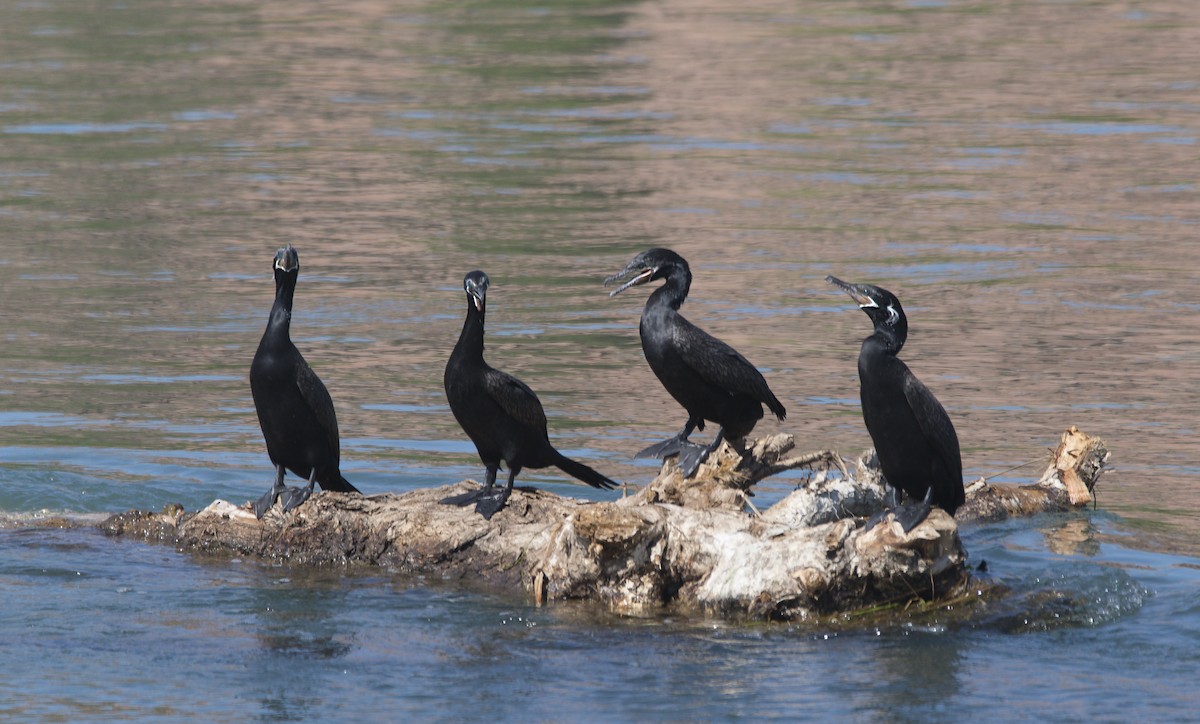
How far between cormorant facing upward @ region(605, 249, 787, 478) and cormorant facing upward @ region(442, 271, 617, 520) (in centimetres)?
52

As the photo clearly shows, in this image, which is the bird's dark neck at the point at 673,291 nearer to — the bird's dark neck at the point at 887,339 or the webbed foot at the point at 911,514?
the bird's dark neck at the point at 887,339

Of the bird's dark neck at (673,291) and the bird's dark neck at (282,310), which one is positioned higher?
the bird's dark neck at (673,291)

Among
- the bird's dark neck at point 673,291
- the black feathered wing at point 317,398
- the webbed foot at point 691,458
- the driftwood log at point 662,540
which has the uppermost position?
the bird's dark neck at point 673,291

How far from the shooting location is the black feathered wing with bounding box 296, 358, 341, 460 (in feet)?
27.3

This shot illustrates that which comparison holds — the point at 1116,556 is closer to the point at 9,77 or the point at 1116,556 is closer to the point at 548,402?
the point at 548,402

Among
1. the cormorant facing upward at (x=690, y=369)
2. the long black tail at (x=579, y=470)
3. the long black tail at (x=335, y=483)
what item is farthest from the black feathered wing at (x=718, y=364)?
the long black tail at (x=335, y=483)

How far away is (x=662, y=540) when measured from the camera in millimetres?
7621

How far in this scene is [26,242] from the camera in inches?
682

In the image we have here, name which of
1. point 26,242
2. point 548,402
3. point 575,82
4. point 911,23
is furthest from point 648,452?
point 911,23

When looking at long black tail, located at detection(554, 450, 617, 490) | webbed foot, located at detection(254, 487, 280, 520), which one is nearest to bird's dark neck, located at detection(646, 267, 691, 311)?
long black tail, located at detection(554, 450, 617, 490)

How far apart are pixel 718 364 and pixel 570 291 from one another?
277 inches

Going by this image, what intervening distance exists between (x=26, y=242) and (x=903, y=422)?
12.0m

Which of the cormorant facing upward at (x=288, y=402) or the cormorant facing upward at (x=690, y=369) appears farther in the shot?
the cormorant facing upward at (x=288, y=402)

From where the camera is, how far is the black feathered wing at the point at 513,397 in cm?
805
